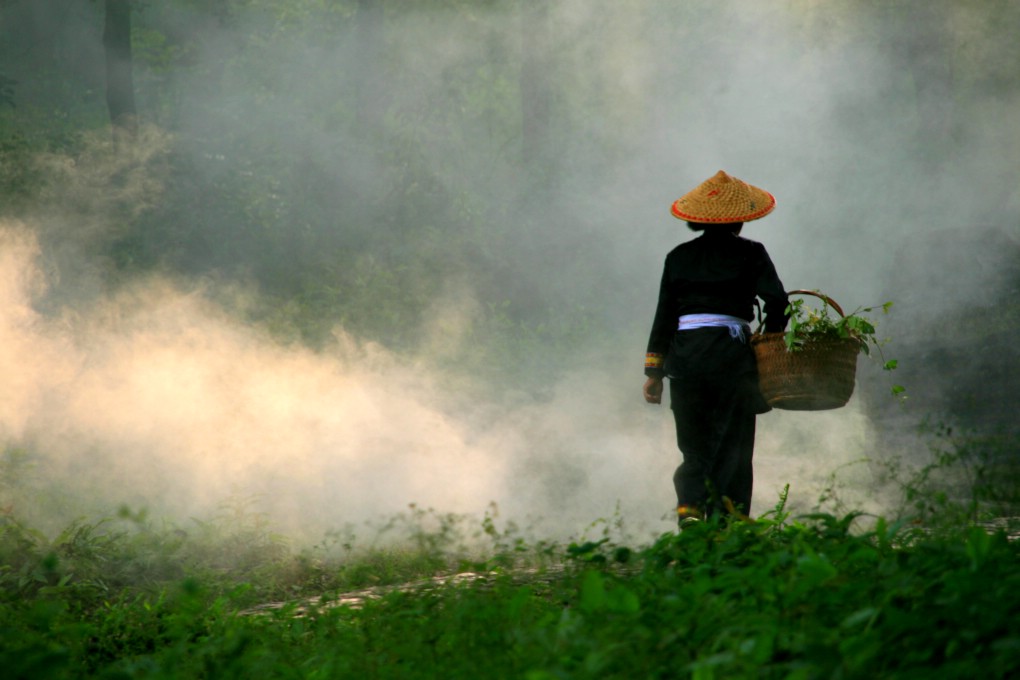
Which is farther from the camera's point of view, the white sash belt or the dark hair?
the dark hair

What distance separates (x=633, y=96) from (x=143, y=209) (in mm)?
8059

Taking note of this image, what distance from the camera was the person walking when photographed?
5.43 metres

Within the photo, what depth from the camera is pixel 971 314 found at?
885 centimetres

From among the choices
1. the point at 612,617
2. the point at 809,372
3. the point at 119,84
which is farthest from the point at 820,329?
the point at 119,84

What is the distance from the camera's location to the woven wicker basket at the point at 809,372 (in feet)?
16.6

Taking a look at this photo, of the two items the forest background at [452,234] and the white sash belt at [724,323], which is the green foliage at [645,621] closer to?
the white sash belt at [724,323]

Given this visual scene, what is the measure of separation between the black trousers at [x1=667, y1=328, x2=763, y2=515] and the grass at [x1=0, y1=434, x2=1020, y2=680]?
76 cm

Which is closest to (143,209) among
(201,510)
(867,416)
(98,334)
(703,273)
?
(98,334)

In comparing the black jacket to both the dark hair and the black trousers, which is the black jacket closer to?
the dark hair

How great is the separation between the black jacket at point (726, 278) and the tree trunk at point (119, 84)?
11197 mm

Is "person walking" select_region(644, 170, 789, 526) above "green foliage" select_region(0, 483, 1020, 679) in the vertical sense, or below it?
above

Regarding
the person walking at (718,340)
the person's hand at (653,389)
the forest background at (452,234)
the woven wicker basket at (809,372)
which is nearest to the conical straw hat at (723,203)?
the person walking at (718,340)

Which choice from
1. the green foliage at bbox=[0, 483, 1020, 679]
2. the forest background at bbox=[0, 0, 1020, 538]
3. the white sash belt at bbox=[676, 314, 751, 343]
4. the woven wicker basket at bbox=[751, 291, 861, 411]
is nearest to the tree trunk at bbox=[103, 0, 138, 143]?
the forest background at bbox=[0, 0, 1020, 538]

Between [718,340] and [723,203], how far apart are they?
720 mm
